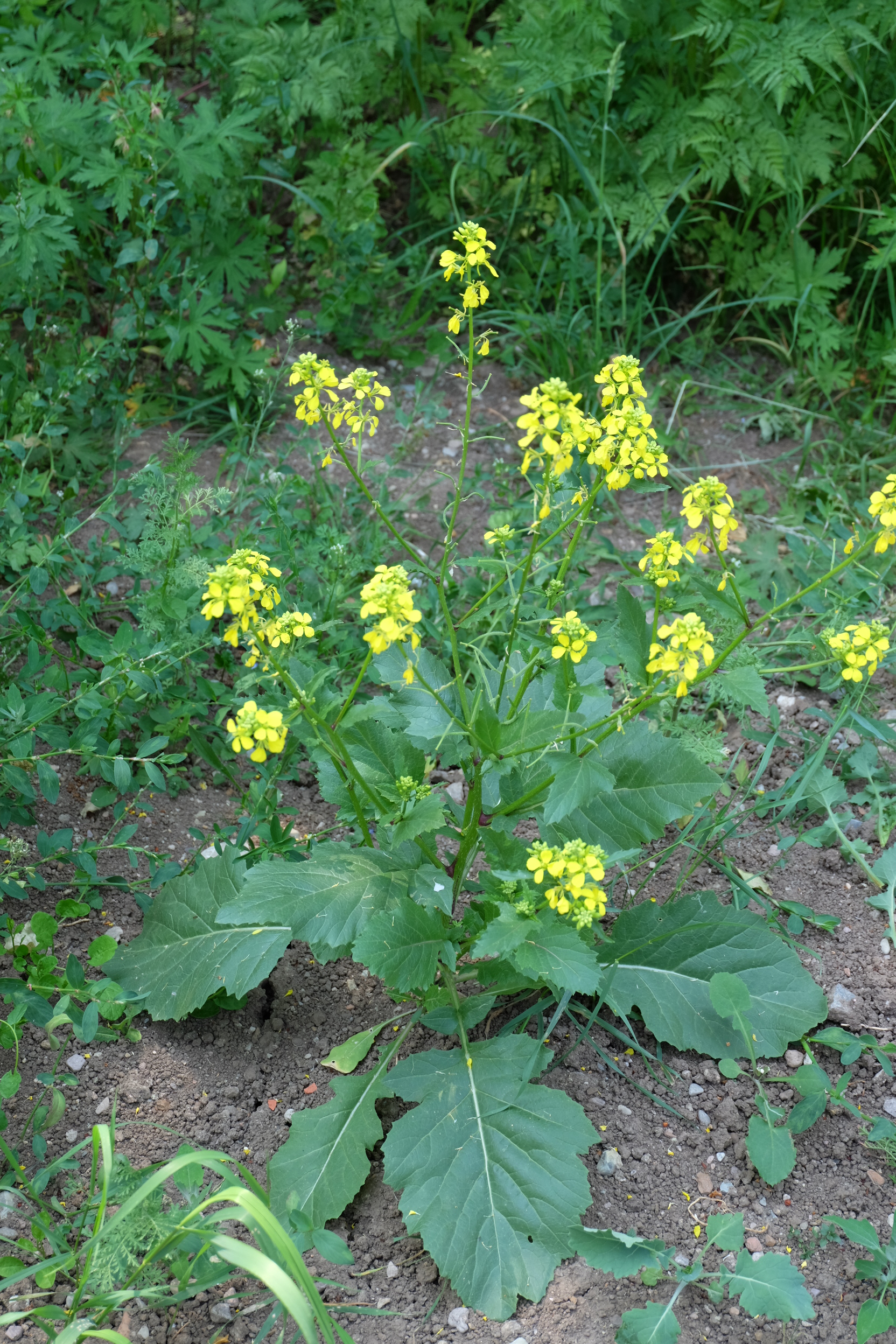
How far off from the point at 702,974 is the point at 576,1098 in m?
0.41

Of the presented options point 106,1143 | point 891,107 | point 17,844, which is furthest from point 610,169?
point 106,1143

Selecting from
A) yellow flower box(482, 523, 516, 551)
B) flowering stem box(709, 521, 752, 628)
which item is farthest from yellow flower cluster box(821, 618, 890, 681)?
yellow flower box(482, 523, 516, 551)

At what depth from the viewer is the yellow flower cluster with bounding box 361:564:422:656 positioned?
179cm

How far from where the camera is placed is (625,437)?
2062mm

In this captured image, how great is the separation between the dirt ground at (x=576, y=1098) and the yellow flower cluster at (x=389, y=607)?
119 cm

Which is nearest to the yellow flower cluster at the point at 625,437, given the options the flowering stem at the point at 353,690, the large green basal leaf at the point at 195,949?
the flowering stem at the point at 353,690

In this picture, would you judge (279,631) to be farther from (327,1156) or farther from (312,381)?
(327,1156)

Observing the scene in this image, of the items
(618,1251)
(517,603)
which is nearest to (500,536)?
(517,603)

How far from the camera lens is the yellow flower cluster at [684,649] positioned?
1.83 meters

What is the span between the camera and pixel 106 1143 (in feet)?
6.22

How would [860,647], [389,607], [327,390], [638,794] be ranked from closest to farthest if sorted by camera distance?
1. [389,607]
2. [860,647]
3. [327,390]
4. [638,794]

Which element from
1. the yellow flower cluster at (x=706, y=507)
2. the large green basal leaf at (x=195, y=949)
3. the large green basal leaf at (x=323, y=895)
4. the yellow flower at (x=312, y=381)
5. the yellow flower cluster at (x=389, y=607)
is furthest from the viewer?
the large green basal leaf at (x=195, y=949)

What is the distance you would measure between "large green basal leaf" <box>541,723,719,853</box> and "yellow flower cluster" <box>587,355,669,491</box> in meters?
0.62

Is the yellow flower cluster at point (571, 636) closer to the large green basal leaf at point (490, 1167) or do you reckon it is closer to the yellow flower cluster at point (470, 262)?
the yellow flower cluster at point (470, 262)
